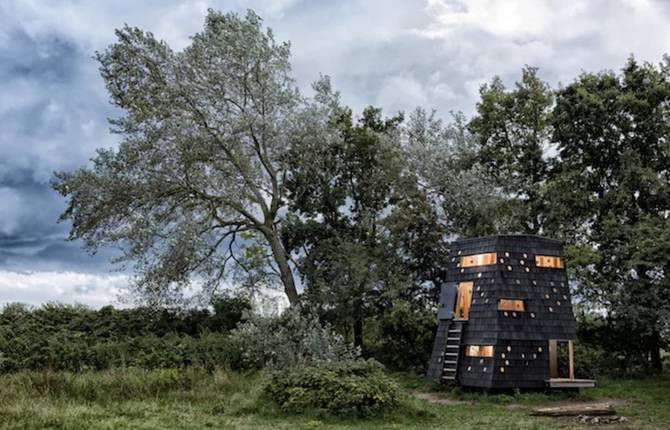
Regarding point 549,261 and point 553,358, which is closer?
point 549,261

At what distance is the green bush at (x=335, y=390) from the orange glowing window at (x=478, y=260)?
4932 mm

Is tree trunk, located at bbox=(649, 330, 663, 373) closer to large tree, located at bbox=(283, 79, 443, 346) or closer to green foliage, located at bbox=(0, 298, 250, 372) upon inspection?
large tree, located at bbox=(283, 79, 443, 346)

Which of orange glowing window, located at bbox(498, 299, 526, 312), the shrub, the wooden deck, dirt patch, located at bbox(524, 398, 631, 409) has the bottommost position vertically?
dirt patch, located at bbox(524, 398, 631, 409)

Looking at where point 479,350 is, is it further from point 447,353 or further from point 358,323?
point 358,323

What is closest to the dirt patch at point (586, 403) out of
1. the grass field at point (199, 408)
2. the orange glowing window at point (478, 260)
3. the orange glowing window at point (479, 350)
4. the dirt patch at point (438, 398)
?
the grass field at point (199, 408)

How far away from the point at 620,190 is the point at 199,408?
15.7 metres

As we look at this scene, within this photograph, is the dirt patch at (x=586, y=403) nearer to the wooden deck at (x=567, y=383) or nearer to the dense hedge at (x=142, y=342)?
the wooden deck at (x=567, y=383)

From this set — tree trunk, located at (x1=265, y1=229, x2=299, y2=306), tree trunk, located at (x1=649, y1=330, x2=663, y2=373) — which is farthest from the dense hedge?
tree trunk, located at (x1=649, y1=330, x2=663, y2=373)

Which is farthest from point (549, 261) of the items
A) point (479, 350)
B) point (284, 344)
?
point (284, 344)

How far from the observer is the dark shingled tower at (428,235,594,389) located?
15945mm

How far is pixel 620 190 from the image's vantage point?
840 inches

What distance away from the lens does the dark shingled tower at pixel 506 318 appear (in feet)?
52.3

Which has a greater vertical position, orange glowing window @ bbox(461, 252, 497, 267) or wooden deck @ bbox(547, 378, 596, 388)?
orange glowing window @ bbox(461, 252, 497, 267)

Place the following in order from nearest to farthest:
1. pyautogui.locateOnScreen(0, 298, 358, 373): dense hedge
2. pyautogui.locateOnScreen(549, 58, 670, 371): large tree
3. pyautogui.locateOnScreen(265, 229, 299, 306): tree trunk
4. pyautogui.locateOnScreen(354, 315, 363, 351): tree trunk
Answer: pyautogui.locateOnScreen(0, 298, 358, 373): dense hedge < pyautogui.locateOnScreen(549, 58, 670, 371): large tree < pyautogui.locateOnScreen(265, 229, 299, 306): tree trunk < pyautogui.locateOnScreen(354, 315, 363, 351): tree trunk
